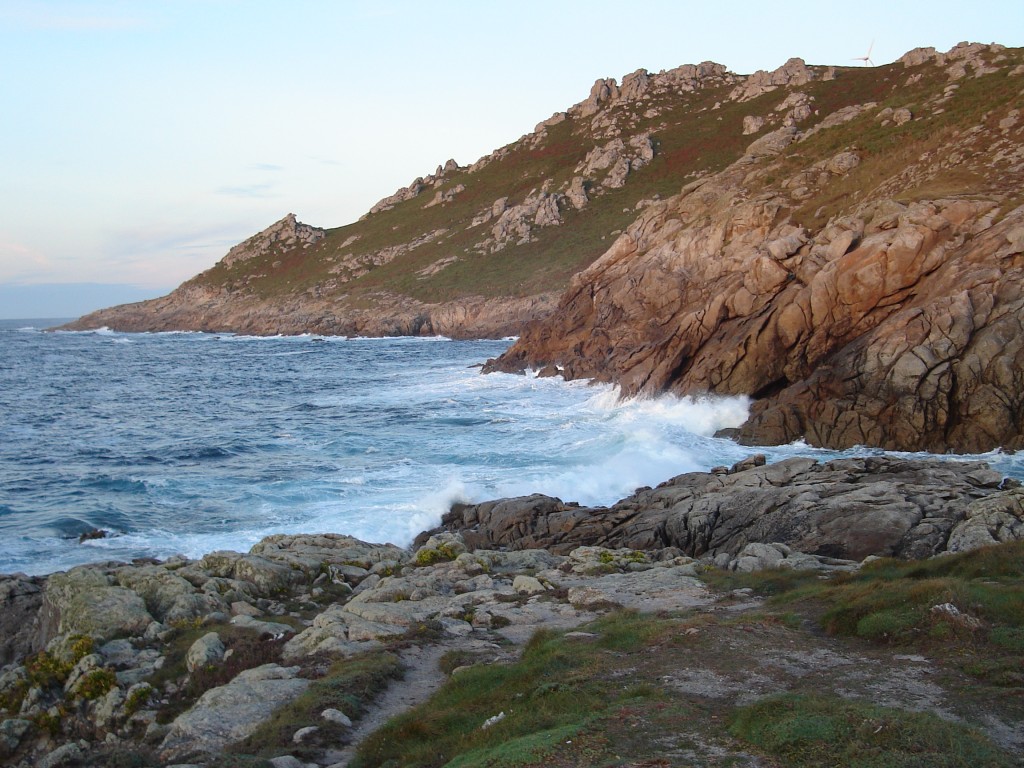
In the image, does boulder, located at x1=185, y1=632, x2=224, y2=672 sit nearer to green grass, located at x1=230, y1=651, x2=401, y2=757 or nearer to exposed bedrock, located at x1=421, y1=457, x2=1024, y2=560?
green grass, located at x1=230, y1=651, x2=401, y2=757

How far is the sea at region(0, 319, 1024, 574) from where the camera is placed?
2745cm

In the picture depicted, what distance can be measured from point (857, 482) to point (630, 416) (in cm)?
2049

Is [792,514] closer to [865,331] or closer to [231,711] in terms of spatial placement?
[231,711]

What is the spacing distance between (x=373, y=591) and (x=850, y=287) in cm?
2946

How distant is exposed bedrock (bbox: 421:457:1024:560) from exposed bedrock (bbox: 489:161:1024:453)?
8.12 meters

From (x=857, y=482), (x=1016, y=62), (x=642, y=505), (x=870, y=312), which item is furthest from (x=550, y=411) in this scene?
(x=1016, y=62)

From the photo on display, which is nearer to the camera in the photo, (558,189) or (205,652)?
(205,652)

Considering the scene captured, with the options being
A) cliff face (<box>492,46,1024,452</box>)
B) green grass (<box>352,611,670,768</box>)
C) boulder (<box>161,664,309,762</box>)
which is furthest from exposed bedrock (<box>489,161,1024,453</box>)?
boulder (<box>161,664,309,762</box>)

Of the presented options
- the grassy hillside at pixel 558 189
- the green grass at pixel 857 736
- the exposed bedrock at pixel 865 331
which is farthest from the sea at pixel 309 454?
the grassy hillside at pixel 558 189

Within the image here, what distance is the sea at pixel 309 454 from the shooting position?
27453 mm

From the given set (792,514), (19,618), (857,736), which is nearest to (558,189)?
(792,514)

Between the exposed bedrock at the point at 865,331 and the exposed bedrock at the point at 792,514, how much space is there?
8.12 m

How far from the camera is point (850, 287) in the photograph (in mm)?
36750

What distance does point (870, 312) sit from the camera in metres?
36.1
